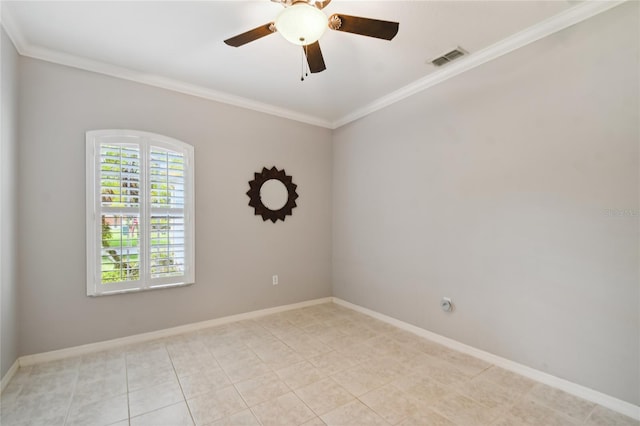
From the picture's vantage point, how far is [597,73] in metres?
2.05

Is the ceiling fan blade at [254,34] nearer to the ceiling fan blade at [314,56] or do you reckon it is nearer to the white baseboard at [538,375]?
the ceiling fan blade at [314,56]

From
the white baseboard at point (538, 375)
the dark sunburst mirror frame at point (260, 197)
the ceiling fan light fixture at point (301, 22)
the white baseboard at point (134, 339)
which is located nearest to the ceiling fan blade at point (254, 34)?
the ceiling fan light fixture at point (301, 22)

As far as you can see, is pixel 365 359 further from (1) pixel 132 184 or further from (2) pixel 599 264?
(1) pixel 132 184

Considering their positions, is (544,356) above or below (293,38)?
below

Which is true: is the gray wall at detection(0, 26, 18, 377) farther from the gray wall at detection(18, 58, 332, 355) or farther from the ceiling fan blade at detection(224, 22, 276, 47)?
the ceiling fan blade at detection(224, 22, 276, 47)

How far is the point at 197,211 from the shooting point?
133 inches

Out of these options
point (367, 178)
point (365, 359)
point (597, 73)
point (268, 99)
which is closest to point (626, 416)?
point (365, 359)

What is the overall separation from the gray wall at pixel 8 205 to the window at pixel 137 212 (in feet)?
1.61

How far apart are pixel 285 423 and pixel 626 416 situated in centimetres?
220

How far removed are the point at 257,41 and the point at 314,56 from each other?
726 mm

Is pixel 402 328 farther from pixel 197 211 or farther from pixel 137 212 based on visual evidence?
pixel 137 212

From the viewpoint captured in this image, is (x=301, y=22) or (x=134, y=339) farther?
(x=134, y=339)

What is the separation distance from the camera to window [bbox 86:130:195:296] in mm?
2803

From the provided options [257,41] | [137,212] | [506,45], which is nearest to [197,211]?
[137,212]
